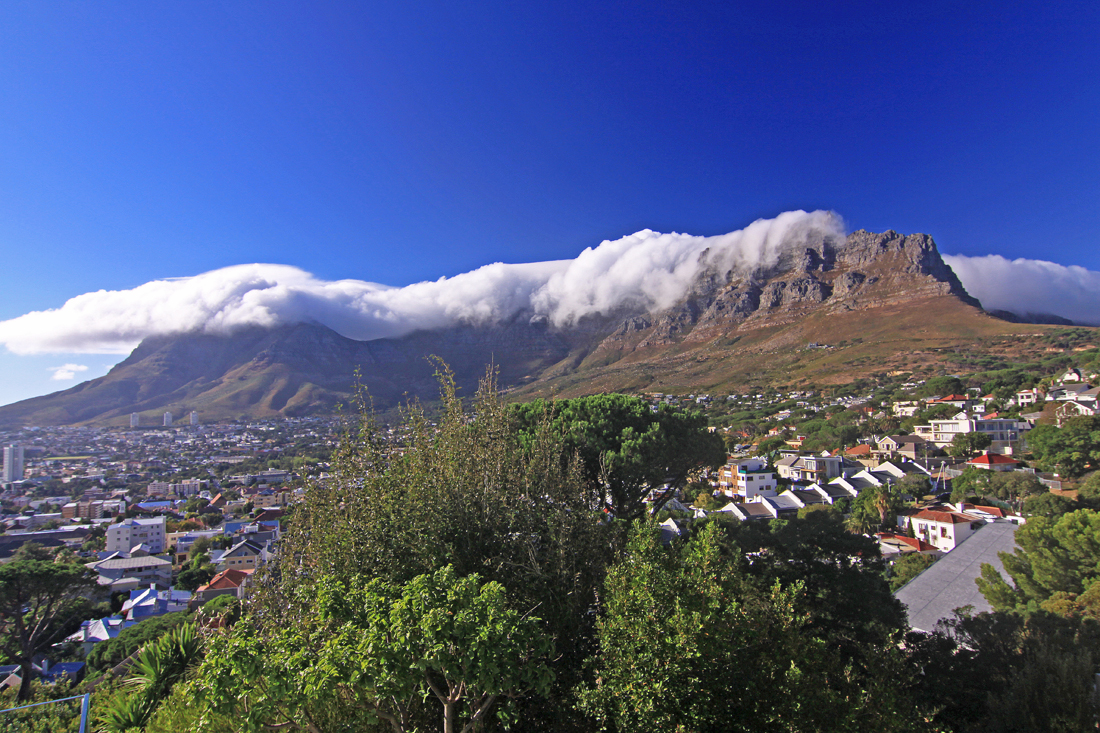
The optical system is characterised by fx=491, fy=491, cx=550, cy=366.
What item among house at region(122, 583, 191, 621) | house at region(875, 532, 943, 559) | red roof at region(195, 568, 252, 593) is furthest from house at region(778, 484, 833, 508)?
house at region(122, 583, 191, 621)

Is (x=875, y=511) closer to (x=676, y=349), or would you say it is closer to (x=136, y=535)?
(x=136, y=535)

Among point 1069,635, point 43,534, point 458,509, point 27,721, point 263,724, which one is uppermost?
point 458,509

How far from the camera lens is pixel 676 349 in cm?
14162

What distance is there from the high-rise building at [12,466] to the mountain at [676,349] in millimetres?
50783

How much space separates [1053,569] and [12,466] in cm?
12215

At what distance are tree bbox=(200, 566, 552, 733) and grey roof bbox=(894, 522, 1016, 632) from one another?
12.9 m

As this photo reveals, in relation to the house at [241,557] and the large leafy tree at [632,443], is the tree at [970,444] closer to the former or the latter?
the large leafy tree at [632,443]

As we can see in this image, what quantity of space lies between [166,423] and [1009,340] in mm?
191004

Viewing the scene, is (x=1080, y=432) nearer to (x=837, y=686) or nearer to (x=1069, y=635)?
(x=1069, y=635)

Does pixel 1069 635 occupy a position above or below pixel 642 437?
below

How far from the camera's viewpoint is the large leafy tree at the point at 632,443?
1170 centimetres

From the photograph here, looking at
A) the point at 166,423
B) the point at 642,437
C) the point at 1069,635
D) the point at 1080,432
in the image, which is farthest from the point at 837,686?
the point at 166,423

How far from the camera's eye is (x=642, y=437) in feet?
39.5

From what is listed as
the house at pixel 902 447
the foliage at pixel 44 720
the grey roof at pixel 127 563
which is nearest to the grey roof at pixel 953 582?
the foliage at pixel 44 720
